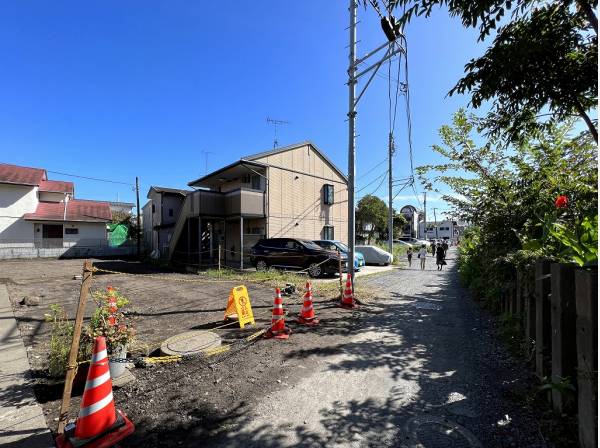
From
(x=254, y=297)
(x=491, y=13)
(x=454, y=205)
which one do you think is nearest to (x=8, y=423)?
(x=254, y=297)

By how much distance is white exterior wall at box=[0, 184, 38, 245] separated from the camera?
939 inches

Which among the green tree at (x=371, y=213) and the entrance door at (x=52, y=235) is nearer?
the entrance door at (x=52, y=235)

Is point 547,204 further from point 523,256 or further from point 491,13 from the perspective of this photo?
point 491,13

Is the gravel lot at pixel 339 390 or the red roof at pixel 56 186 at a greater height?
the red roof at pixel 56 186

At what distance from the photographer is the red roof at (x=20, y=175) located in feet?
80.2

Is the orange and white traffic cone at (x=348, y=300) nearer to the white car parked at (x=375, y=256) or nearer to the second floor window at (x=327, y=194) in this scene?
the white car parked at (x=375, y=256)

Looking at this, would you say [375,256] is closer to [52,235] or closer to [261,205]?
[261,205]

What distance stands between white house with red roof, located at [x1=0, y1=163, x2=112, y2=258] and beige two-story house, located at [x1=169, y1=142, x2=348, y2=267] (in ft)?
40.0

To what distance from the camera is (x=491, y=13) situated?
3.51 metres

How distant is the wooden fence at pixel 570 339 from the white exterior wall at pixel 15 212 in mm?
31888

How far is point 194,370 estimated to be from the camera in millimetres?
4094

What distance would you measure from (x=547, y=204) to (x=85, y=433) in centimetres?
760

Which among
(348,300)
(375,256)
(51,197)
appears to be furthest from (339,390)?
(51,197)

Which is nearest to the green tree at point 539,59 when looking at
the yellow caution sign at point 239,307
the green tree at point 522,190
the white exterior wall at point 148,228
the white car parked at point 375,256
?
the green tree at point 522,190
